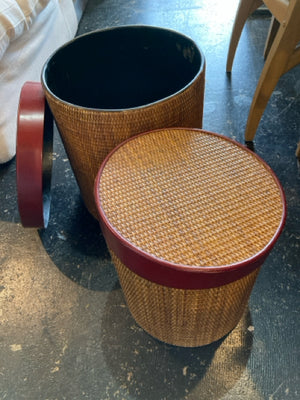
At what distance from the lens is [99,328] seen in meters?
0.84

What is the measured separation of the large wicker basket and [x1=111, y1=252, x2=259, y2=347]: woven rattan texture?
27 cm

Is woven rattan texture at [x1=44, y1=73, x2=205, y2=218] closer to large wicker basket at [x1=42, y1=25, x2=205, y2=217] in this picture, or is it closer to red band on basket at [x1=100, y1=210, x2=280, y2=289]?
large wicker basket at [x1=42, y1=25, x2=205, y2=217]

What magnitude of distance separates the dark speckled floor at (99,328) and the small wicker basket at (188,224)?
0.29ft

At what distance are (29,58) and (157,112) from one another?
812 millimetres

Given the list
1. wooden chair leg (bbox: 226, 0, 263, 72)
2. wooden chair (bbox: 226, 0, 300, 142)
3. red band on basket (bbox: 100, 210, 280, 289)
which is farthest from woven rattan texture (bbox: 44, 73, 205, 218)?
wooden chair leg (bbox: 226, 0, 263, 72)

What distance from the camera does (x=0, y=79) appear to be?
114 cm

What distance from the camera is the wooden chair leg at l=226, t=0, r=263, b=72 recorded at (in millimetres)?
1361

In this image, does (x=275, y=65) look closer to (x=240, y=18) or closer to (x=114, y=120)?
(x=240, y=18)

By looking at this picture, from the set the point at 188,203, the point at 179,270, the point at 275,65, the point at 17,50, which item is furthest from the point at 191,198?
the point at 17,50

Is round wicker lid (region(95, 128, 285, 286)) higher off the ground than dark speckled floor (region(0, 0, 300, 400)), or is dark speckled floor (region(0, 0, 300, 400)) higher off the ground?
round wicker lid (region(95, 128, 285, 286))

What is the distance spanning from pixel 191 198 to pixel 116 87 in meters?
0.58

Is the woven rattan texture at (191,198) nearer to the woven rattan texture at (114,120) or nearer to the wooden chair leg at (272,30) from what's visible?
the woven rattan texture at (114,120)

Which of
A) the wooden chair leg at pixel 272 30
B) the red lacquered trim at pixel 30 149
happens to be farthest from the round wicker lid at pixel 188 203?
the wooden chair leg at pixel 272 30

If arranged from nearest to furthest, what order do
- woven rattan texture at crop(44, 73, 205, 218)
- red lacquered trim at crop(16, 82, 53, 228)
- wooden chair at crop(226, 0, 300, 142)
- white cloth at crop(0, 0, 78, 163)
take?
woven rattan texture at crop(44, 73, 205, 218) < red lacquered trim at crop(16, 82, 53, 228) < wooden chair at crop(226, 0, 300, 142) < white cloth at crop(0, 0, 78, 163)
